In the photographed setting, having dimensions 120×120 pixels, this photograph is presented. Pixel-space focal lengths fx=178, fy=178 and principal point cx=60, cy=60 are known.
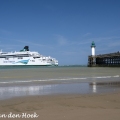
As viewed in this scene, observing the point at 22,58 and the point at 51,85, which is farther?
the point at 22,58

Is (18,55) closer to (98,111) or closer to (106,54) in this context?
(106,54)

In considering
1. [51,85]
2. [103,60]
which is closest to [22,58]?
[103,60]

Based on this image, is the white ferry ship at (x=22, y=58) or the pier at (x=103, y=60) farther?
the white ferry ship at (x=22, y=58)

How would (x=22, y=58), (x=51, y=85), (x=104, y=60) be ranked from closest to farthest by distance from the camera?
(x=51, y=85) < (x=104, y=60) < (x=22, y=58)

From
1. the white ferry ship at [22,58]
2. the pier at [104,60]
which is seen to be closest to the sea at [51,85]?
the pier at [104,60]

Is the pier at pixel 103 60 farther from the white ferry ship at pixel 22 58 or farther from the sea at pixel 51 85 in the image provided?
the sea at pixel 51 85

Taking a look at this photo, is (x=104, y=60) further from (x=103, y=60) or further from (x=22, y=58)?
(x=22, y=58)

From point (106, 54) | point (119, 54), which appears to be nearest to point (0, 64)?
point (106, 54)

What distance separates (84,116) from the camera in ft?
14.7

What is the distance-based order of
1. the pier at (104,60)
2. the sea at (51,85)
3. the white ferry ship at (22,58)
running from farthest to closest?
the white ferry ship at (22,58) < the pier at (104,60) < the sea at (51,85)

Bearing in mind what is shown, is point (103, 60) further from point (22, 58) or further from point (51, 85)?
point (51, 85)

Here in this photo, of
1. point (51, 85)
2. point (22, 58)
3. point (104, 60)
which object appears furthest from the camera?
point (22, 58)

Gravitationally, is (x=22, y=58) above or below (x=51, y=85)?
above

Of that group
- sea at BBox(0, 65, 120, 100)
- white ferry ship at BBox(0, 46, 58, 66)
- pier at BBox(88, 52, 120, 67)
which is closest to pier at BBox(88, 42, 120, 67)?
pier at BBox(88, 52, 120, 67)
